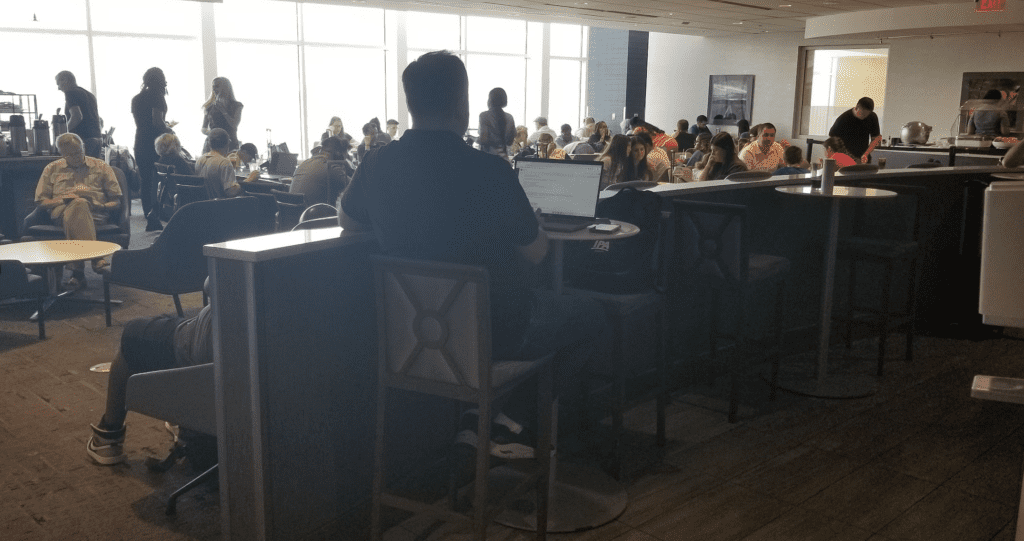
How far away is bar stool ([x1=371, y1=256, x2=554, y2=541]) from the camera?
78.0 inches

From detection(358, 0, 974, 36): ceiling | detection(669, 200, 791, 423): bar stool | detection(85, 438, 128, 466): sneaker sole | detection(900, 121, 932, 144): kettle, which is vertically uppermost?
detection(358, 0, 974, 36): ceiling

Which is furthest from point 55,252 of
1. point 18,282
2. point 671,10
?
point 671,10

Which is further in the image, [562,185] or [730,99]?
[730,99]

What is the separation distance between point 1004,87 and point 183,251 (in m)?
13.4

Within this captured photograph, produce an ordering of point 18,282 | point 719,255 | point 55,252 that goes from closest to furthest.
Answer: point 719,255, point 18,282, point 55,252

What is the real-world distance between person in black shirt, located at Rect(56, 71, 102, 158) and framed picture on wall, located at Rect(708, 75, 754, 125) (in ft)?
42.5

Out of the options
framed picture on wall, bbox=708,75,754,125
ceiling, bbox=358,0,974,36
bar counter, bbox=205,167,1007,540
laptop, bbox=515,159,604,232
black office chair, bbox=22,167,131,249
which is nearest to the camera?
bar counter, bbox=205,167,1007,540

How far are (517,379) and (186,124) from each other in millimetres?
12301

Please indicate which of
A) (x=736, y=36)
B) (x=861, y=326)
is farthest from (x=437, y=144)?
(x=736, y=36)

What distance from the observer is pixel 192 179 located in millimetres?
6023

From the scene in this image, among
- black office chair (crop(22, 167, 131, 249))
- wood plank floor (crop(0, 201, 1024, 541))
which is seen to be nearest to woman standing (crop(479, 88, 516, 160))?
black office chair (crop(22, 167, 131, 249))

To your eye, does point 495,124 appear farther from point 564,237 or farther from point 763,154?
point 564,237

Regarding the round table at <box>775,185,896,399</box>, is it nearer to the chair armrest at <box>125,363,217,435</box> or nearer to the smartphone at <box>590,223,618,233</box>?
the smartphone at <box>590,223,618,233</box>

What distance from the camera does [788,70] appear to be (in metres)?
16.1
